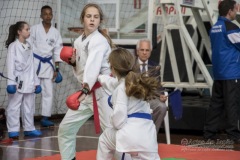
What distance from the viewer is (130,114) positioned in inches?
171

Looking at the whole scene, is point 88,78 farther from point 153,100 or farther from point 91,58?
point 153,100

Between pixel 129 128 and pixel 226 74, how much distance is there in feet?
11.4

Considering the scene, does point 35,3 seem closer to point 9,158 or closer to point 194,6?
point 194,6

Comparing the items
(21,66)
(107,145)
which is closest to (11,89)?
(21,66)

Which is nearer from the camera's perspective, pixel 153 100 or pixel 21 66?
pixel 153 100

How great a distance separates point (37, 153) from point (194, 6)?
3.34m

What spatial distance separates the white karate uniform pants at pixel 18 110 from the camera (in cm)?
792

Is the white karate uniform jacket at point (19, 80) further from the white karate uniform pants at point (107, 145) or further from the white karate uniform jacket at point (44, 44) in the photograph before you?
the white karate uniform pants at point (107, 145)

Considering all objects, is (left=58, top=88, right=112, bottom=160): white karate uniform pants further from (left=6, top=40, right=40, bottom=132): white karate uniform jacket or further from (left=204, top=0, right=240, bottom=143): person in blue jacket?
(left=204, top=0, right=240, bottom=143): person in blue jacket

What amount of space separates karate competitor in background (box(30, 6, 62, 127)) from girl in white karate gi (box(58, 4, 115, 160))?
147 inches

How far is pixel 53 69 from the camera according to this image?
9094 mm

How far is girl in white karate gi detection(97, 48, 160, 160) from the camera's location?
425cm

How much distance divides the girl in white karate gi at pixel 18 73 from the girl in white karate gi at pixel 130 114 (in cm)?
348

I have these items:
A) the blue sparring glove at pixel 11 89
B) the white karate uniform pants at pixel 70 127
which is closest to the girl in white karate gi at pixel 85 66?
the white karate uniform pants at pixel 70 127
